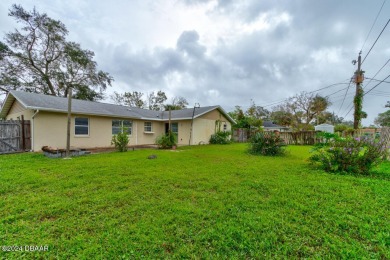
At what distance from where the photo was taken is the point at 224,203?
3035mm

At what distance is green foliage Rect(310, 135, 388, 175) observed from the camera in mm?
5004

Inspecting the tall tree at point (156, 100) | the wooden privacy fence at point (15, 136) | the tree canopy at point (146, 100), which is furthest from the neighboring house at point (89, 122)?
the tall tree at point (156, 100)

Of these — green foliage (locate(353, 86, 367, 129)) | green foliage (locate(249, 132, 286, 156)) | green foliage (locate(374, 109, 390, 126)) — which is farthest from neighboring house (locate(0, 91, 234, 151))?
green foliage (locate(374, 109, 390, 126))

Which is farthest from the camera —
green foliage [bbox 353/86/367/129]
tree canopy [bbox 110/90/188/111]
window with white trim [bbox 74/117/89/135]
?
tree canopy [bbox 110/90/188/111]

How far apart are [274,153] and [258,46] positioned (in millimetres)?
8686

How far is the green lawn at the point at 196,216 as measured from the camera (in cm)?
195

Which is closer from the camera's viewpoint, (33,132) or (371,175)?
(371,175)

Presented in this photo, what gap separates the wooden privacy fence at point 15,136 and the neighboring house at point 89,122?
600mm

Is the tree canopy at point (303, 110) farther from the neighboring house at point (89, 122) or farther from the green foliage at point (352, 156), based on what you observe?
the green foliage at point (352, 156)

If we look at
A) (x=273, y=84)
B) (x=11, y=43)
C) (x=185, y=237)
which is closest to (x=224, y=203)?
(x=185, y=237)

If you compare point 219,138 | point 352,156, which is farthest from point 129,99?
point 352,156

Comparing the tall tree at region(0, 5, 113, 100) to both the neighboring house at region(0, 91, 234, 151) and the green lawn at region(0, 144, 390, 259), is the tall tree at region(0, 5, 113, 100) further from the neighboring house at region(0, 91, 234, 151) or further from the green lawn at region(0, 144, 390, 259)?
the green lawn at region(0, 144, 390, 259)

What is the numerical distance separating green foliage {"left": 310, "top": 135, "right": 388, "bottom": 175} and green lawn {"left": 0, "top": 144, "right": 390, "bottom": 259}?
73 centimetres

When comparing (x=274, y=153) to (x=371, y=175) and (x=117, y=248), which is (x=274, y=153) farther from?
(x=117, y=248)
